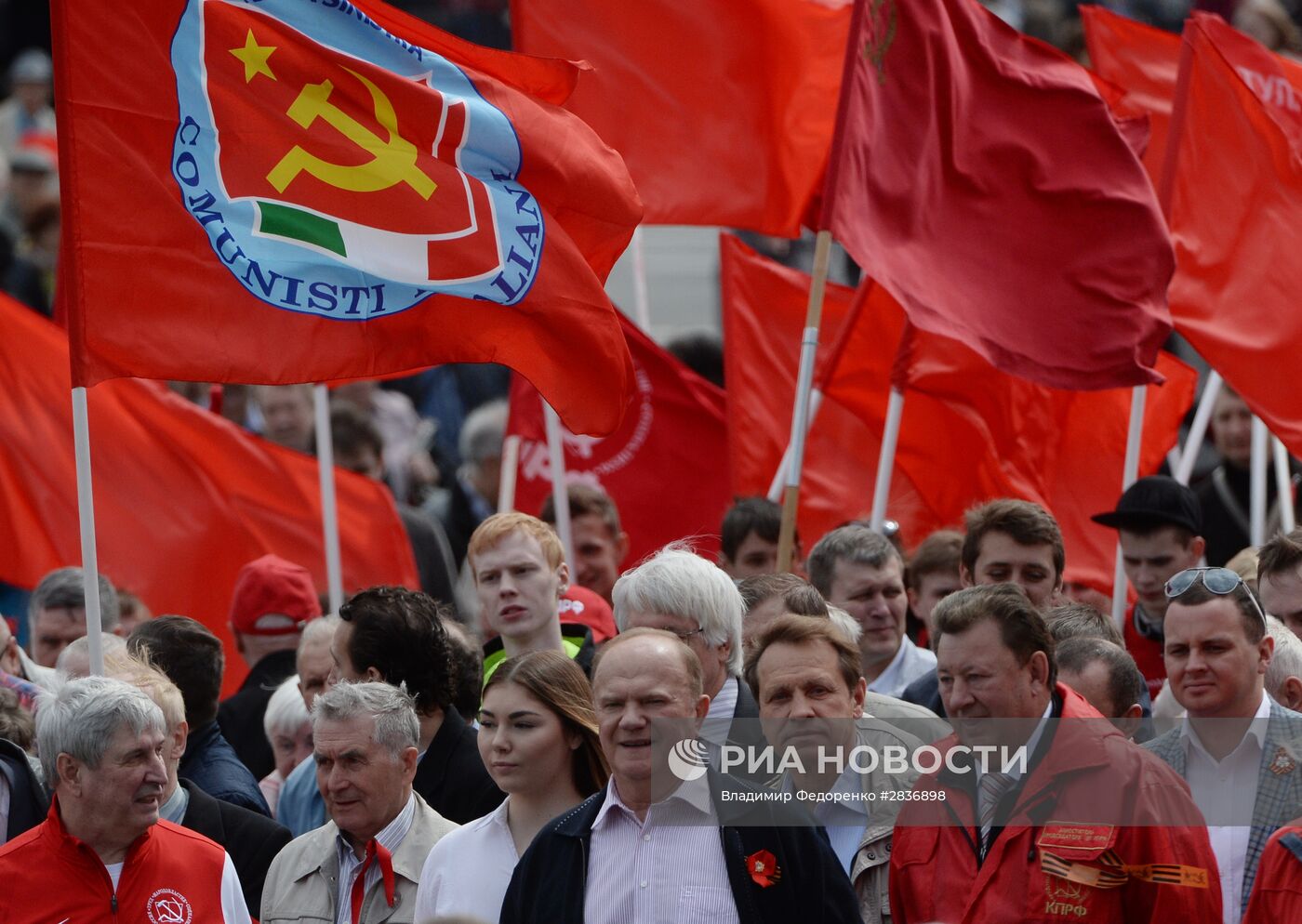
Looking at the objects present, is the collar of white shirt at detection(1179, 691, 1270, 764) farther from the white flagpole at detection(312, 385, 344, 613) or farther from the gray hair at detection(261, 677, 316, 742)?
the white flagpole at detection(312, 385, 344, 613)

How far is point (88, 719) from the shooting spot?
5410 millimetres

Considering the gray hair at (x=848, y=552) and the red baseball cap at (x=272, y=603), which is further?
the red baseball cap at (x=272, y=603)

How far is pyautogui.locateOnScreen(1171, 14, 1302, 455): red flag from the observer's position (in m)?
9.03

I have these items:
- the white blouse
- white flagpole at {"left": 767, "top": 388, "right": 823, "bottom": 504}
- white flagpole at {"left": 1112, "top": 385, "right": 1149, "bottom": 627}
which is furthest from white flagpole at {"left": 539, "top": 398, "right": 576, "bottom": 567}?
the white blouse

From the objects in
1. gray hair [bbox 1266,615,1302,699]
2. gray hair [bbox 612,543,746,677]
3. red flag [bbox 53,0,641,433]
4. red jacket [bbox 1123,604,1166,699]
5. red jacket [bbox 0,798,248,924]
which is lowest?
red jacket [bbox 1123,604,1166,699]

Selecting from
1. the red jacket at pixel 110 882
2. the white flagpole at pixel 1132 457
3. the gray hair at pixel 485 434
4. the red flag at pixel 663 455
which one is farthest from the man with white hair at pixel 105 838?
the gray hair at pixel 485 434

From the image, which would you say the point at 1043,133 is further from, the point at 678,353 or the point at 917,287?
the point at 678,353

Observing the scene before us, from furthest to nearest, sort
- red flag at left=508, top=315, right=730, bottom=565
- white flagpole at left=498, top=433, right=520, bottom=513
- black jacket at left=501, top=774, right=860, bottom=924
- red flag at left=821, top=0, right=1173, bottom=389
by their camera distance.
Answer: red flag at left=508, top=315, right=730, bottom=565 < white flagpole at left=498, top=433, right=520, bottom=513 < red flag at left=821, top=0, right=1173, bottom=389 < black jacket at left=501, top=774, right=860, bottom=924

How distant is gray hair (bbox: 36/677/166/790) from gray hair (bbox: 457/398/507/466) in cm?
588

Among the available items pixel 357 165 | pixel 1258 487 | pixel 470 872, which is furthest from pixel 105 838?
pixel 1258 487

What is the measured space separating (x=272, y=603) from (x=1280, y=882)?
13.8 feet

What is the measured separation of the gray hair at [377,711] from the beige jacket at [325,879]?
0.76 feet

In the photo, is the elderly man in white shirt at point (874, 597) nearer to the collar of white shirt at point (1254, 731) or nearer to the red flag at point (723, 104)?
the collar of white shirt at point (1254, 731)

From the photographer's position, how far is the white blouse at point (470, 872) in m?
5.37
